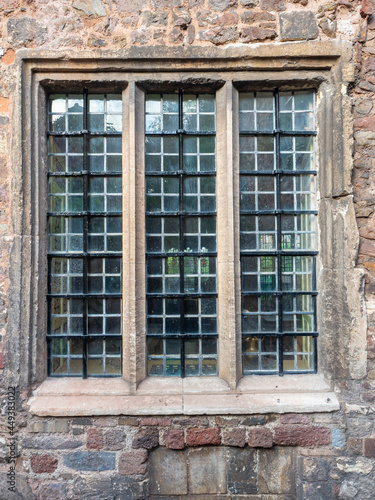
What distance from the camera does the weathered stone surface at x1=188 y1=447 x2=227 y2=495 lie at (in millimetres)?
2564

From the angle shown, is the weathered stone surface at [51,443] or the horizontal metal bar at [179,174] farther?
the horizontal metal bar at [179,174]

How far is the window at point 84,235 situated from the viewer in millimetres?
2766

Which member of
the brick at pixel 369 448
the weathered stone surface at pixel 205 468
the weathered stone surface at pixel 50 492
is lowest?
the weathered stone surface at pixel 50 492

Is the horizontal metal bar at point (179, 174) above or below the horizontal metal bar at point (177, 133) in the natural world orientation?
below

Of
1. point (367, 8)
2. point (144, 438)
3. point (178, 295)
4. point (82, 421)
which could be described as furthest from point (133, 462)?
point (367, 8)

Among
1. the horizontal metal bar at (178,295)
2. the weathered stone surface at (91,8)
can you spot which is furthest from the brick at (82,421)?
the weathered stone surface at (91,8)

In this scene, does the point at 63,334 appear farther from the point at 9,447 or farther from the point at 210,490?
the point at 210,490

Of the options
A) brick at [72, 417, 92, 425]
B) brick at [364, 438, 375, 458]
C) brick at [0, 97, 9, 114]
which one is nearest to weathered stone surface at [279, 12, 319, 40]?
brick at [0, 97, 9, 114]

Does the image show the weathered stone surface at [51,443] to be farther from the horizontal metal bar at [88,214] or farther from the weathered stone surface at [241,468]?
the horizontal metal bar at [88,214]

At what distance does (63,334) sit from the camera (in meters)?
2.76

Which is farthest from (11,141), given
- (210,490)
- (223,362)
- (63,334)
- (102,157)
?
(210,490)

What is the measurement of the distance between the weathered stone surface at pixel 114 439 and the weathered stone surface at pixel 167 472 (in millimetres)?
288

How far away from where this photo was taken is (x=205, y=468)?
257 cm

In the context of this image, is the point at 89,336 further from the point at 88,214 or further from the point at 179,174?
the point at 179,174
